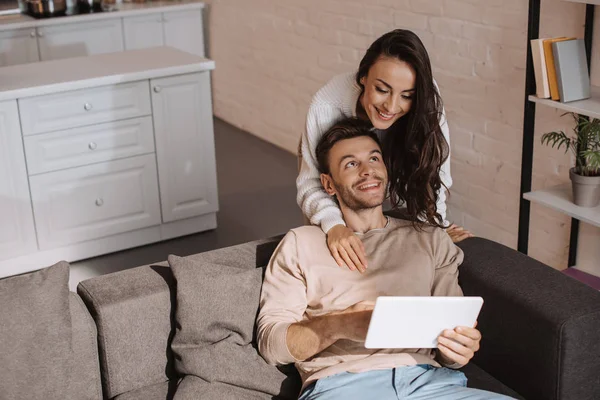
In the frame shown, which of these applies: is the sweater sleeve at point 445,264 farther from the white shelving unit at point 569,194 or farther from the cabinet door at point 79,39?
the cabinet door at point 79,39

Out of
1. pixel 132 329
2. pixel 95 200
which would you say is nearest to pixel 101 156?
pixel 95 200

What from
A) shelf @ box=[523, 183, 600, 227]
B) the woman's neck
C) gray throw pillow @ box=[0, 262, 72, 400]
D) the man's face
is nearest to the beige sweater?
the man's face

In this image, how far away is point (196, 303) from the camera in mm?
2068

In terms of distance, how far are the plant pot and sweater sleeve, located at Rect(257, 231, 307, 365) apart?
1174 millimetres

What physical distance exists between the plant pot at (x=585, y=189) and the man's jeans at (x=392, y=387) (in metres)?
1.10

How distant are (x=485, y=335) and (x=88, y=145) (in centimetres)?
203

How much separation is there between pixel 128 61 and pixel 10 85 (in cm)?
59

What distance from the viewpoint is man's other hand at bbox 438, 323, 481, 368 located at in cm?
192

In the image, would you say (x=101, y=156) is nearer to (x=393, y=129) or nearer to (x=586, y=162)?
(x=393, y=129)

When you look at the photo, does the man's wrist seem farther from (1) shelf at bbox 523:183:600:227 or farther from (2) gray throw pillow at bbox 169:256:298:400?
(1) shelf at bbox 523:183:600:227

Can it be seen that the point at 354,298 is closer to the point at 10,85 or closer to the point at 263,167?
the point at 10,85

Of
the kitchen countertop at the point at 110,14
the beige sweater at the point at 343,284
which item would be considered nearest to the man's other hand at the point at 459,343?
the beige sweater at the point at 343,284

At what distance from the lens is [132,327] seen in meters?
2.07

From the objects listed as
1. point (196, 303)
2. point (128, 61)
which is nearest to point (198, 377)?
point (196, 303)
